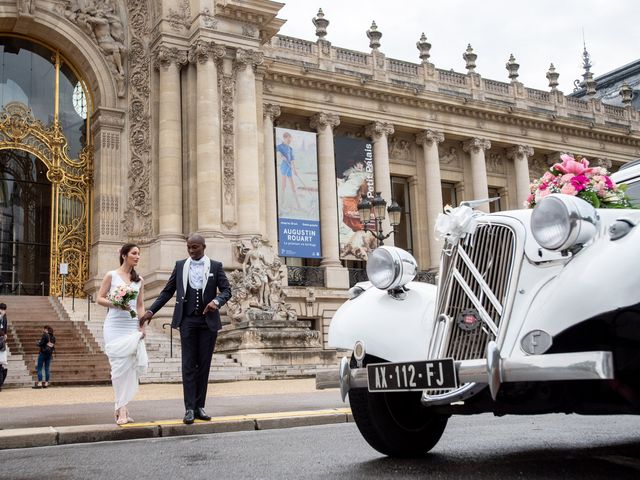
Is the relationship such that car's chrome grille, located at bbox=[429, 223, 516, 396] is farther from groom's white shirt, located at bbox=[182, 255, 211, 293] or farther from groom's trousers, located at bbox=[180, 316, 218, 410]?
groom's white shirt, located at bbox=[182, 255, 211, 293]

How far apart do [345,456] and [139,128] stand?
23.1 m

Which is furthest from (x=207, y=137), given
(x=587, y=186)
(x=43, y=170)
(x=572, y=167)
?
(x=587, y=186)

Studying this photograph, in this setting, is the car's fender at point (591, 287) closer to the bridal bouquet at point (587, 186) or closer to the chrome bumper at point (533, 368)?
the chrome bumper at point (533, 368)

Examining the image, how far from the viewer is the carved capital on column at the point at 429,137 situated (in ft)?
116

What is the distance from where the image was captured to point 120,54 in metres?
27.0

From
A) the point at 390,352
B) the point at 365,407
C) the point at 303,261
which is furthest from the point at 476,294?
the point at 303,261

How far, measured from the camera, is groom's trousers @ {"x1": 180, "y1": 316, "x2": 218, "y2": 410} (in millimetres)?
7133

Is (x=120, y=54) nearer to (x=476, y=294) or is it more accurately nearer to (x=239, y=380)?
(x=239, y=380)

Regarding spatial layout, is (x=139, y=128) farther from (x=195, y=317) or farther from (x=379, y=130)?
(x=195, y=317)

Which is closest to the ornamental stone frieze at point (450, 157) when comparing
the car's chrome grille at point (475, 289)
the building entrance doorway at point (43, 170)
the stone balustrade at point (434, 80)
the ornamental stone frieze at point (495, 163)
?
the ornamental stone frieze at point (495, 163)

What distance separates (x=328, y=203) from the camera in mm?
31156

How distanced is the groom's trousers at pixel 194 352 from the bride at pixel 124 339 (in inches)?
21.8

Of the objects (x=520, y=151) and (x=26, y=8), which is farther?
(x=520, y=151)

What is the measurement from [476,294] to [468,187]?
112 feet
